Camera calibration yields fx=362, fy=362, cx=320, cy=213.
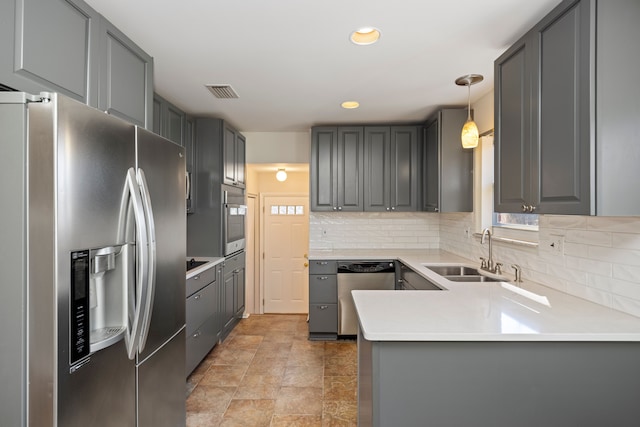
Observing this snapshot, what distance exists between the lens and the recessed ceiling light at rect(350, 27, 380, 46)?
197 cm

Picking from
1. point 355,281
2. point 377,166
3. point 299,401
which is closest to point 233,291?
point 355,281

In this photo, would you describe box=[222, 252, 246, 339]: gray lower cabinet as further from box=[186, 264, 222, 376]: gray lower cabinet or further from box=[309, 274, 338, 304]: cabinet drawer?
box=[309, 274, 338, 304]: cabinet drawer

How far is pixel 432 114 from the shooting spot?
12.2ft

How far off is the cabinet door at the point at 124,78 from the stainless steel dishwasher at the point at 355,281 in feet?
7.85

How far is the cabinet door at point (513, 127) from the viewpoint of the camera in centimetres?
179

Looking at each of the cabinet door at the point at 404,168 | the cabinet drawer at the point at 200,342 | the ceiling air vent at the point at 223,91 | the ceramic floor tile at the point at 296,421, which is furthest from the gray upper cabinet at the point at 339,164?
the ceramic floor tile at the point at 296,421

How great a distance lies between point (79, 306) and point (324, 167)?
3060mm

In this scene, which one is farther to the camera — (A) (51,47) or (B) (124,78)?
(B) (124,78)

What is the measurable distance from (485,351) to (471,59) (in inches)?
72.3

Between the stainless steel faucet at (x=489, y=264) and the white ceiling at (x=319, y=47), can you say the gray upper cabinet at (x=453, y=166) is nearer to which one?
the white ceiling at (x=319, y=47)

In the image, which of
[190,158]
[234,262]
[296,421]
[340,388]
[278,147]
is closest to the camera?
[296,421]

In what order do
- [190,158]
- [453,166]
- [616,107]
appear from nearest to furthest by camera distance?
[616,107] → [453,166] → [190,158]

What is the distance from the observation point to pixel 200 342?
312 centimetres

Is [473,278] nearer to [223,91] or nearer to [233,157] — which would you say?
[223,91]
